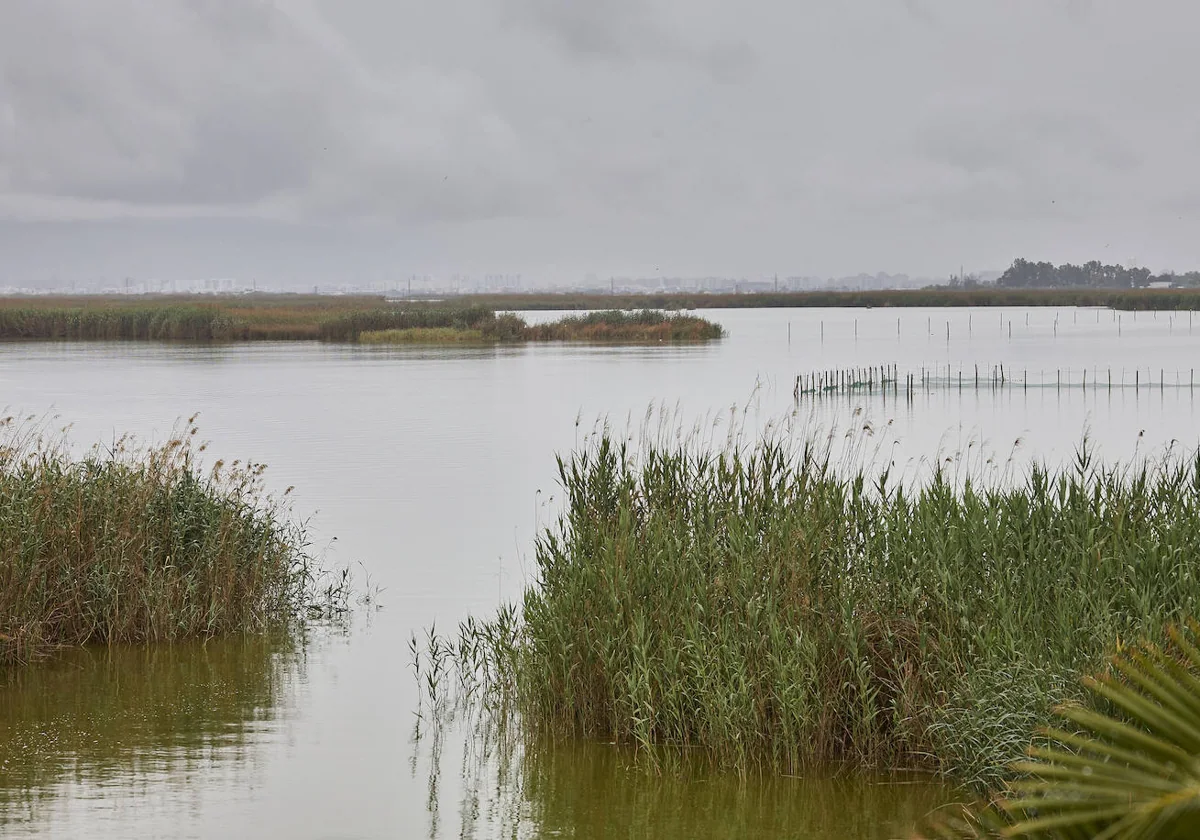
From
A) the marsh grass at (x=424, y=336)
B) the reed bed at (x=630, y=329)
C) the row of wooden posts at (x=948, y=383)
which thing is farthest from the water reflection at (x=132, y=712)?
the reed bed at (x=630, y=329)

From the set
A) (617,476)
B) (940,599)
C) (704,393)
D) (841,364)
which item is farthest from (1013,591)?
(841,364)

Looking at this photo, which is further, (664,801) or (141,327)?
(141,327)

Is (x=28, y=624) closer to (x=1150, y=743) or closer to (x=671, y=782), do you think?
(x=671, y=782)

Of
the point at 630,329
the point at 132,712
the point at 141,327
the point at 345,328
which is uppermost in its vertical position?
the point at 141,327

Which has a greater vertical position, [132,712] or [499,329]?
[499,329]

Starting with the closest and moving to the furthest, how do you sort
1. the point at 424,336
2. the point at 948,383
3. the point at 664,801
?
the point at 664,801 → the point at 948,383 → the point at 424,336

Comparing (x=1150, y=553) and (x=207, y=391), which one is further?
(x=207, y=391)

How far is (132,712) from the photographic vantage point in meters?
10.6

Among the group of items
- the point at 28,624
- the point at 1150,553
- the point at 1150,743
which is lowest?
the point at 28,624

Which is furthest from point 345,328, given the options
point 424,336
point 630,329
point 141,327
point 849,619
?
point 849,619

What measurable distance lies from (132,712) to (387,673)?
2480 millimetres

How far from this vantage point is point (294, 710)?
36.1 ft

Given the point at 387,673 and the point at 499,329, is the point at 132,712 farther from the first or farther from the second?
the point at 499,329

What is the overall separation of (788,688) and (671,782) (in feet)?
3.57
